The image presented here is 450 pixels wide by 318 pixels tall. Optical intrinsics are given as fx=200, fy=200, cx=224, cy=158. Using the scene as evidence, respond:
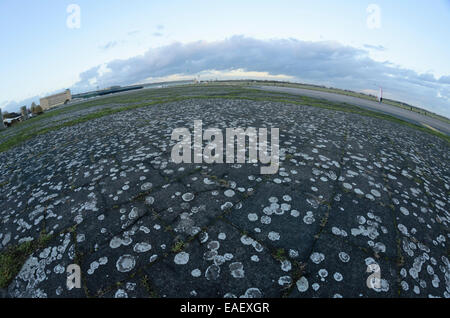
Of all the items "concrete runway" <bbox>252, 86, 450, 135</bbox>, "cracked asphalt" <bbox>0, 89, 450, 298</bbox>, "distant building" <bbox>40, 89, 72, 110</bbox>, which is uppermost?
"distant building" <bbox>40, 89, 72, 110</bbox>

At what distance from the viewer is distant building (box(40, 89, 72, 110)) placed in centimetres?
9993

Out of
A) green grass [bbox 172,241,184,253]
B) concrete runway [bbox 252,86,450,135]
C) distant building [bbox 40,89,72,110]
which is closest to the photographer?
green grass [bbox 172,241,184,253]

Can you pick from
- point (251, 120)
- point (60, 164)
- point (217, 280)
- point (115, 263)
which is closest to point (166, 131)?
point (60, 164)

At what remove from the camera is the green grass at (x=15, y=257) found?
4.26 m

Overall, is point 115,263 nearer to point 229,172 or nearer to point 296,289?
point 296,289

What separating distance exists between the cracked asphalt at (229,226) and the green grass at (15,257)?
7.3 inches

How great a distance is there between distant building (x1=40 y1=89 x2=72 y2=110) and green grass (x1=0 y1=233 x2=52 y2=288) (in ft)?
395

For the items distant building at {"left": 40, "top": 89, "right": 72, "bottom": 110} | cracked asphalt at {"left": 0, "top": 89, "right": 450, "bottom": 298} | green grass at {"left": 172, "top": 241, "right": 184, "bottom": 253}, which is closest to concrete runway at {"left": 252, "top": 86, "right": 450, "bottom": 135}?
cracked asphalt at {"left": 0, "top": 89, "right": 450, "bottom": 298}

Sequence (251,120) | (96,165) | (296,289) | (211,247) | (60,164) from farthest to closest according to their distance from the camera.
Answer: (251,120), (60,164), (96,165), (211,247), (296,289)

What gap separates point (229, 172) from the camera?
7.68 m

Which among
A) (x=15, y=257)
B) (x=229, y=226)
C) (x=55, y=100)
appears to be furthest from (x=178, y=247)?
(x=55, y=100)

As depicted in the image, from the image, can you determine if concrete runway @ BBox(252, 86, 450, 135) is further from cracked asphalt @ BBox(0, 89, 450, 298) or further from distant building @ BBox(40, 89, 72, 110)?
distant building @ BBox(40, 89, 72, 110)

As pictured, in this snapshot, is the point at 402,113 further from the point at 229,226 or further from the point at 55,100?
the point at 55,100
